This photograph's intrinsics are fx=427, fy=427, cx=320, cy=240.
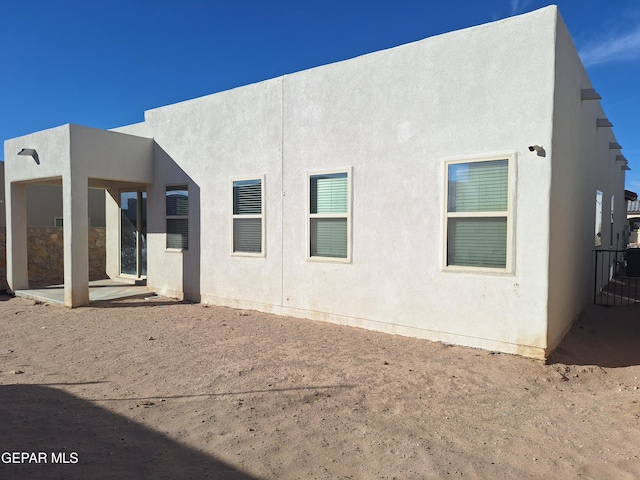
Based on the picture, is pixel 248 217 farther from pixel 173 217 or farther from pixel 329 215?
pixel 173 217

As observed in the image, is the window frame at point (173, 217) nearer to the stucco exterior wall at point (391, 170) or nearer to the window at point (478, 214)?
the stucco exterior wall at point (391, 170)

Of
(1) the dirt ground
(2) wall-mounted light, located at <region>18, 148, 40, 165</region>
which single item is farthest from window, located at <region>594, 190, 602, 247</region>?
(2) wall-mounted light, located at <region>18, 148, 40, 165</region>

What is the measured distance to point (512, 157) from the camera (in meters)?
5.81

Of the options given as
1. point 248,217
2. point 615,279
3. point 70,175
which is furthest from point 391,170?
point 615,279

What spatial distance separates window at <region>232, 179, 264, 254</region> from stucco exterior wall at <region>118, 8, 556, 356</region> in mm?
205

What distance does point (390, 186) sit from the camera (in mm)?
6965

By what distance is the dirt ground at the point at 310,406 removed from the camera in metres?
3.27

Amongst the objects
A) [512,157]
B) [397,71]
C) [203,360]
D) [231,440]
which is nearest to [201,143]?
[397,71]

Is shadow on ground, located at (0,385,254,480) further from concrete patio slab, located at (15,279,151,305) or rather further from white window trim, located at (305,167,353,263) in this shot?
concrete patio slab, located at (15,279,151,305)

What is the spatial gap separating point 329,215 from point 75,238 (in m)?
5.75

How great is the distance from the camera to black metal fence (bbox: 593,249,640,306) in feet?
31.5

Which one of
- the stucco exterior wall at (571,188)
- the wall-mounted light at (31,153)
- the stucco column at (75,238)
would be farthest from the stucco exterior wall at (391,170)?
the wall-mounted light at (31,153)

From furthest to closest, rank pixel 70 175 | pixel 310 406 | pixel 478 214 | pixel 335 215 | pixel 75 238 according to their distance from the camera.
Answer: pixel 75 238 < pixel 70 175 < pixel 335 215 < pixel 478 214 < pixel 310 406

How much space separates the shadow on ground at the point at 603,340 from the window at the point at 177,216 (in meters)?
8.13
